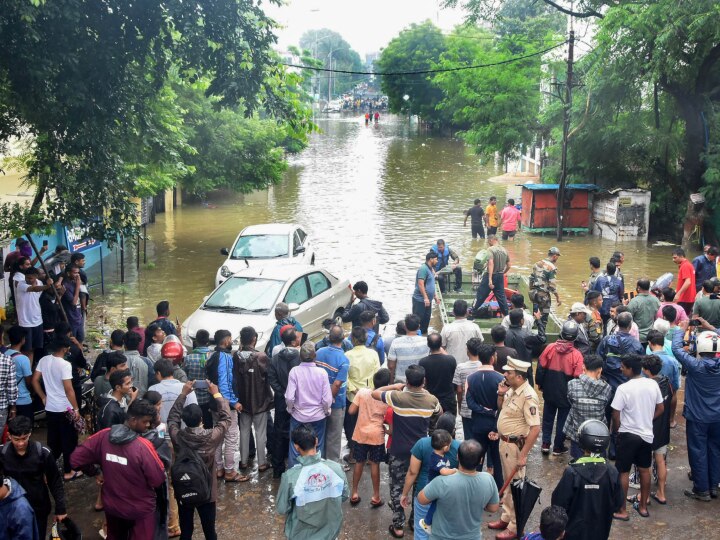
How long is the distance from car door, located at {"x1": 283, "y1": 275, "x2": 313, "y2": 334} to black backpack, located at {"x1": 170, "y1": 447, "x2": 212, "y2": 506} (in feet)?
20.8

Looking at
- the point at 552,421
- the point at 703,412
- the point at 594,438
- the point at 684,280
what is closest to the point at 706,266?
the point at 684,280

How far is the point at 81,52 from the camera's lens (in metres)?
10.6

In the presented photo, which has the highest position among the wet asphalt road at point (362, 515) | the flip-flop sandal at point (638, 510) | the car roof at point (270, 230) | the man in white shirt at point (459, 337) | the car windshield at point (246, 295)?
the car roof at point (270, 230)

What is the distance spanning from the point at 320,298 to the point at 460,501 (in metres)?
8.11

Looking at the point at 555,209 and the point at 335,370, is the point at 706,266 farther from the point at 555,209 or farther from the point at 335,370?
the point at 555,209

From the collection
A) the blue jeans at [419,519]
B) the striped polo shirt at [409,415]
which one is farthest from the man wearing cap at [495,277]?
the blue jeans at [419,519]

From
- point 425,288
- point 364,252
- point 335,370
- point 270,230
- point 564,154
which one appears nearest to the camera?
point 335,370

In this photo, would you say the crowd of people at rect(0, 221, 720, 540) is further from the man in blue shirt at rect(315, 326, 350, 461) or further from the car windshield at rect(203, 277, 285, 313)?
the car windshield at rect(203, 277, 285, 313)

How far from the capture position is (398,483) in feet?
24.2

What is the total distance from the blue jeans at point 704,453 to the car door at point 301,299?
6.48 metres

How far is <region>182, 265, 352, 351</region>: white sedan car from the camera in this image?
39.6ft

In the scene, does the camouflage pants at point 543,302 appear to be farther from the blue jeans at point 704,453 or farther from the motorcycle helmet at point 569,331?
the blue jeans at point 704,453

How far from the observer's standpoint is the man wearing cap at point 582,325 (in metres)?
9.30

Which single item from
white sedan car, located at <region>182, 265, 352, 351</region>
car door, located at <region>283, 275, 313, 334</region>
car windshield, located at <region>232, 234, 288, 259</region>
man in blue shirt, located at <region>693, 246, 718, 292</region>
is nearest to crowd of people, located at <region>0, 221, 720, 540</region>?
white sedan car, located at <region>182, 265, 352, 351</region>
